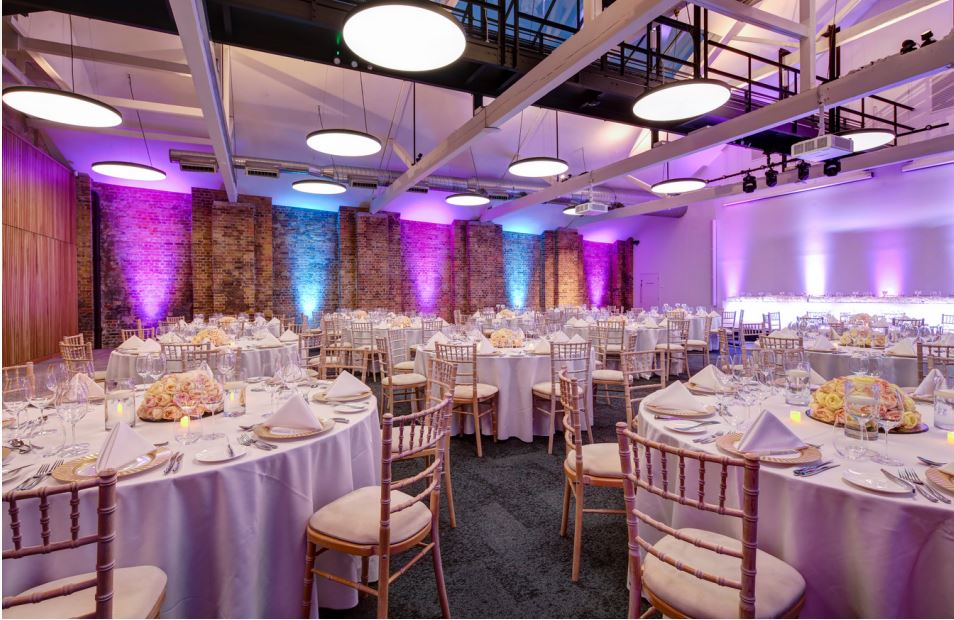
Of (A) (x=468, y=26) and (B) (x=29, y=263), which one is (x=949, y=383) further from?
(B) (x=29, y=263)

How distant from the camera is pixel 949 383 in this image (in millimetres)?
2820

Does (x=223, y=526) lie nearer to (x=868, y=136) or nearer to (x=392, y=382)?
(x=392, y=382)

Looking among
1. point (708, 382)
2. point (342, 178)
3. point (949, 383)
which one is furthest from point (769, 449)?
point (342, 178)

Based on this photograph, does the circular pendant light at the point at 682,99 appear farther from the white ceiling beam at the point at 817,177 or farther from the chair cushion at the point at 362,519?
the white ceiling beam at the point at 817,177

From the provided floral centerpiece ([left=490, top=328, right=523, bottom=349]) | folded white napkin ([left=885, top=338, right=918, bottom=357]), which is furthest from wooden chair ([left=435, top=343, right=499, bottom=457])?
folded white napkin ([left=885, top=338, right=918, bottom=357])

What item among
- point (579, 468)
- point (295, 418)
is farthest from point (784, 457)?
point (295, 418)

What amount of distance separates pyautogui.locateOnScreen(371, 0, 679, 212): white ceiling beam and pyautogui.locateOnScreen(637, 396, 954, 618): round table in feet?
12.4

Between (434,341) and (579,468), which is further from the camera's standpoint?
(434,341)

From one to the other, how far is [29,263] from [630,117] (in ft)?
34.6

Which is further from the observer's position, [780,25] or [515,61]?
[515,61]

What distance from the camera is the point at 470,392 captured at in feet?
14.7

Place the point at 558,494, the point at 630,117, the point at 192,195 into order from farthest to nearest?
1. the point at 192,195
2. the point at 630,117
3. the point at 558,494

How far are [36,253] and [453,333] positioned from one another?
802 centimetres

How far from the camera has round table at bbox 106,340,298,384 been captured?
488cm
